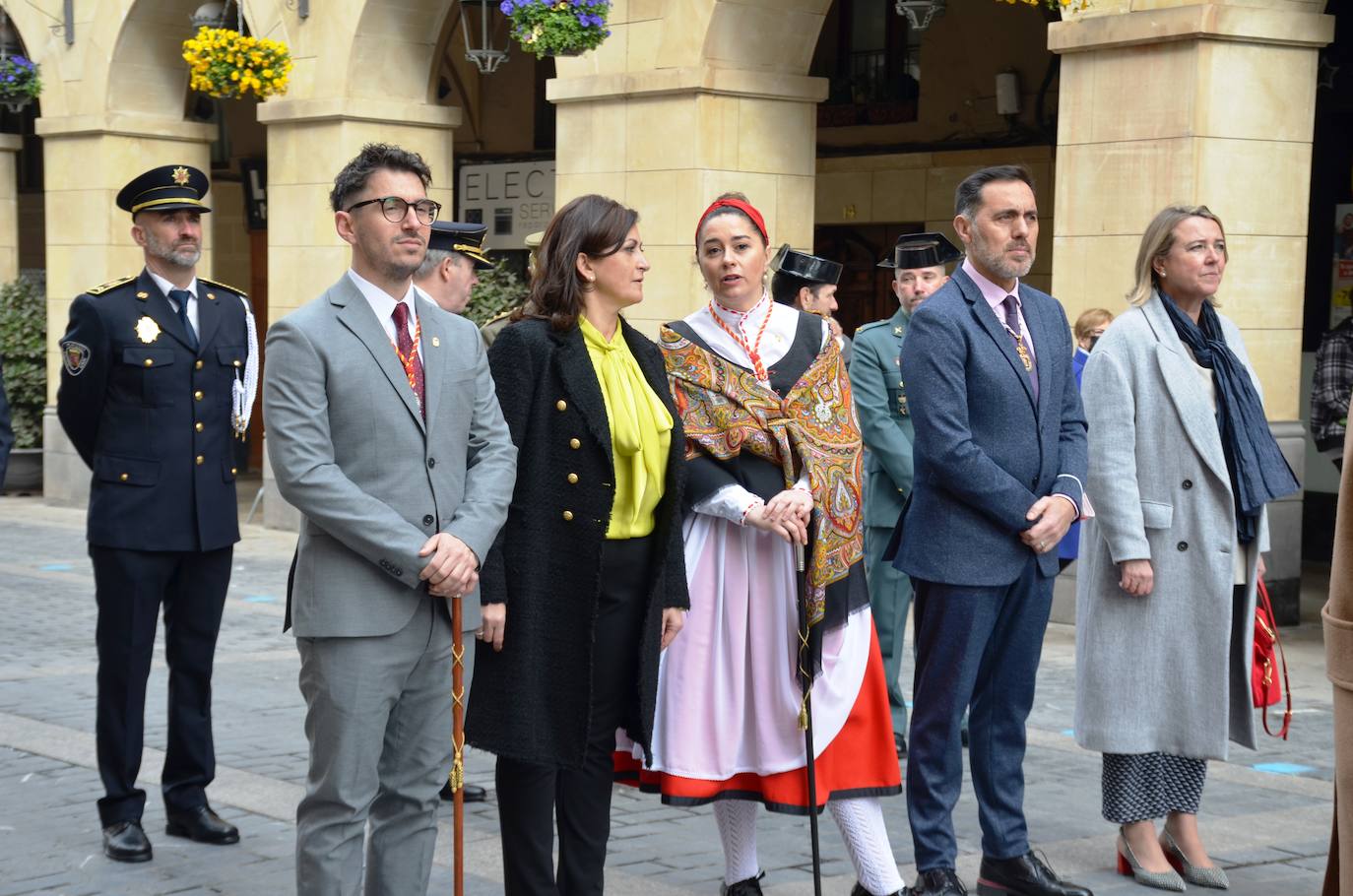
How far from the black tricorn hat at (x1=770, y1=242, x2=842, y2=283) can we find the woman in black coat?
197 cm

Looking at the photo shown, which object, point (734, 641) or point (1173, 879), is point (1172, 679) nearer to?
point (1173, 879)

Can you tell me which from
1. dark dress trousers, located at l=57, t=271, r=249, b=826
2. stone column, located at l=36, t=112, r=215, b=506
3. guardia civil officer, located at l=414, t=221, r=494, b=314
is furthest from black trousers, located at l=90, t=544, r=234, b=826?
stone column, located at l=36, t=112, r=215, b=506

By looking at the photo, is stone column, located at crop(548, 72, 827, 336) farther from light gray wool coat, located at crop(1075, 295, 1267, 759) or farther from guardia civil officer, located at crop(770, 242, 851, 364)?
light gray wool coat, located at crop(1075, 295, 1267, 759)

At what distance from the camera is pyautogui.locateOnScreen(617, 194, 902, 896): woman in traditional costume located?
526 centimetres

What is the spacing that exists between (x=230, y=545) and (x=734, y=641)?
2.03 meters

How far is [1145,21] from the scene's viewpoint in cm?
1023

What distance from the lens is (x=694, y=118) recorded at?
12.8 metres

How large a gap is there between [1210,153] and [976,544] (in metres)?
5.38

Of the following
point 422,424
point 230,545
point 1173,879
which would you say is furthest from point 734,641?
point 230,545

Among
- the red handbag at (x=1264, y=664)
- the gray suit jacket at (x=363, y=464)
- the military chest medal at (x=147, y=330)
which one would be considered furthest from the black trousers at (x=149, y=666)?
the red handbag at (x=1264, y=664)

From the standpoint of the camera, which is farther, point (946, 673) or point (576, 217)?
point (946, 673)

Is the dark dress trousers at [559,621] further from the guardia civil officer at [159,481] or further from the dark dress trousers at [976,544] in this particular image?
the guardia civil officer at [159,481]

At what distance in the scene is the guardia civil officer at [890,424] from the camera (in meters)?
7.73

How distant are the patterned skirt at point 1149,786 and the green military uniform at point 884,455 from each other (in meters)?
1.97
